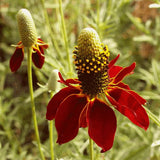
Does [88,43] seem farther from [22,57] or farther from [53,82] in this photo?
[22,57]

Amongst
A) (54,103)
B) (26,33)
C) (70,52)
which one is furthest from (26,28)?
(70,52)

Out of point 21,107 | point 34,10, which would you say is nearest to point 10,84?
point 21,107

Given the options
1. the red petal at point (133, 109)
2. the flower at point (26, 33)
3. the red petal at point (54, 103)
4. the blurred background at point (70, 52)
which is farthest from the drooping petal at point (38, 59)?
the blurred background at point (70, 52)

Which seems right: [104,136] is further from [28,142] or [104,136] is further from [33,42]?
[28,142]

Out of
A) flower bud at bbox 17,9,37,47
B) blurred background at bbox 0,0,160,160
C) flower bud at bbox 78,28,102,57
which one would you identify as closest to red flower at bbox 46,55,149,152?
flower bud at bbox 78,28,102,57

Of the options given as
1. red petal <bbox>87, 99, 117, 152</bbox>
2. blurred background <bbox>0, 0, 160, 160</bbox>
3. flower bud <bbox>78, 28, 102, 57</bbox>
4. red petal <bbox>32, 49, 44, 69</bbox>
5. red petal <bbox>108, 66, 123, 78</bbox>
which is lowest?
blurred background <bbox>0, 0, 160, 160</bbox>

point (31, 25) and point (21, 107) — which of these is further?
point (21, 107)

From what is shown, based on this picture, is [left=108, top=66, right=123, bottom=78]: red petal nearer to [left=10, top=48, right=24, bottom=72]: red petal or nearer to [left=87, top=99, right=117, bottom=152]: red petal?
[left=87, top=99, right=117, bottom=152]: red petal

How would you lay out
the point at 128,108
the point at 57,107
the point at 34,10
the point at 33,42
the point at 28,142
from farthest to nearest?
1. the point at 28,142
2. the point at 34,10
3. the point at 33,42
4. the point at 57,107
5. the point at 128,108
